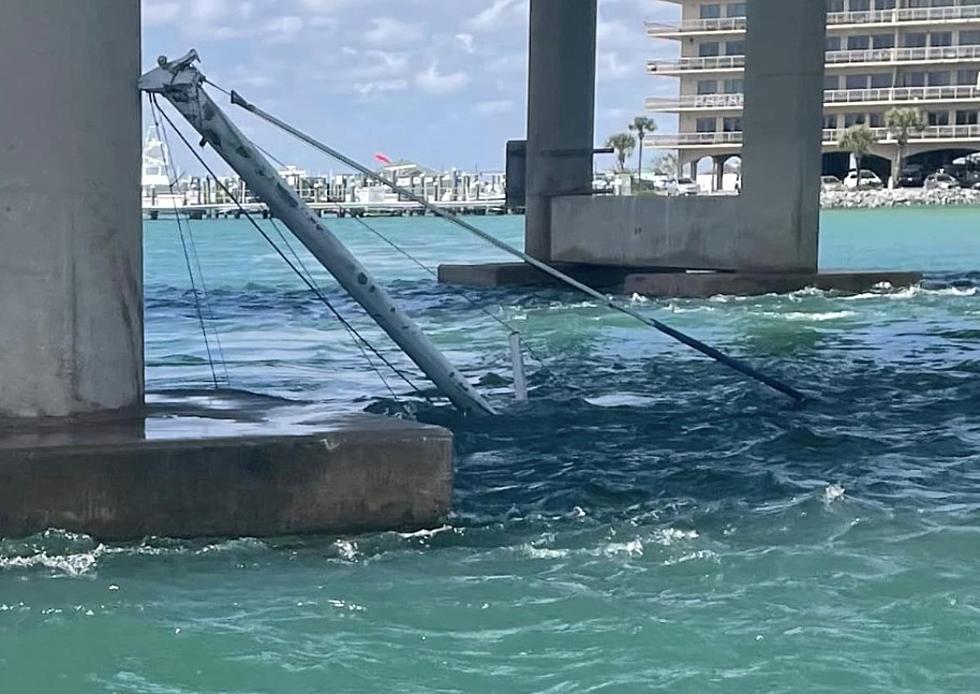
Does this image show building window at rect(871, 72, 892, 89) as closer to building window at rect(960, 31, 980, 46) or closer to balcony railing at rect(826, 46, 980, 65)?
balcony railing at rect(826, 46, 980, 65)

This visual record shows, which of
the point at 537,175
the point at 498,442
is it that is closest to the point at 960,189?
the point at 537,175

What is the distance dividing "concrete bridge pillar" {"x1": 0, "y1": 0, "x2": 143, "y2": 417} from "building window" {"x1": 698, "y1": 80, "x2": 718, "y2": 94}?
122m

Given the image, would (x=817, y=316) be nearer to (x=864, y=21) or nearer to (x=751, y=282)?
(x=751, y=282)

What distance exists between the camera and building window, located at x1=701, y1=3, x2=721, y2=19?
131 metres

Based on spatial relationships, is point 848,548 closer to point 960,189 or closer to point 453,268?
point 453,268

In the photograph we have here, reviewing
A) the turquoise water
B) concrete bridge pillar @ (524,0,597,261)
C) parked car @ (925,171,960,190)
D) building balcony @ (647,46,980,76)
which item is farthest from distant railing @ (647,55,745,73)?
the turquoise water

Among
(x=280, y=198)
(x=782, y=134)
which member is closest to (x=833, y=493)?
(x=280, y=198)

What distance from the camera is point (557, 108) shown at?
45.9 m

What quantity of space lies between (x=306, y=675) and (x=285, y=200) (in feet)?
21.5

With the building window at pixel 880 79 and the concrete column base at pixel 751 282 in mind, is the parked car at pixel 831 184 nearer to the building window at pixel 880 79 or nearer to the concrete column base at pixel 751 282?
the building window at pixel 880 79

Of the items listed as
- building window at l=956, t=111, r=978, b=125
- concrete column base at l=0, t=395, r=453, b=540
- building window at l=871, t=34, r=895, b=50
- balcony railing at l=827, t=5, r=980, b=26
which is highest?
balcony railing at l=827, t=5, r=980, b=26

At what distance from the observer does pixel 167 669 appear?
379 inches

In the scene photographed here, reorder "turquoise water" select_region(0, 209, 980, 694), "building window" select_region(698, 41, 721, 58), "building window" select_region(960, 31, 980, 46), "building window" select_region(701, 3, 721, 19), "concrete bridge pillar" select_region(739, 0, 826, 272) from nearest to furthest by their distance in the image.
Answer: "turquoise water" select_region(0, 209, 980, 694), "concrete bridge pillar" select_region(739, 0, 826, 272), "building window" select_region(960, 31, 980, 46), "building window" select_region(701, 3, 721, 19), "building window" select_region(698, 41, 721, 58)

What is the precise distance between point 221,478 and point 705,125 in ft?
411
